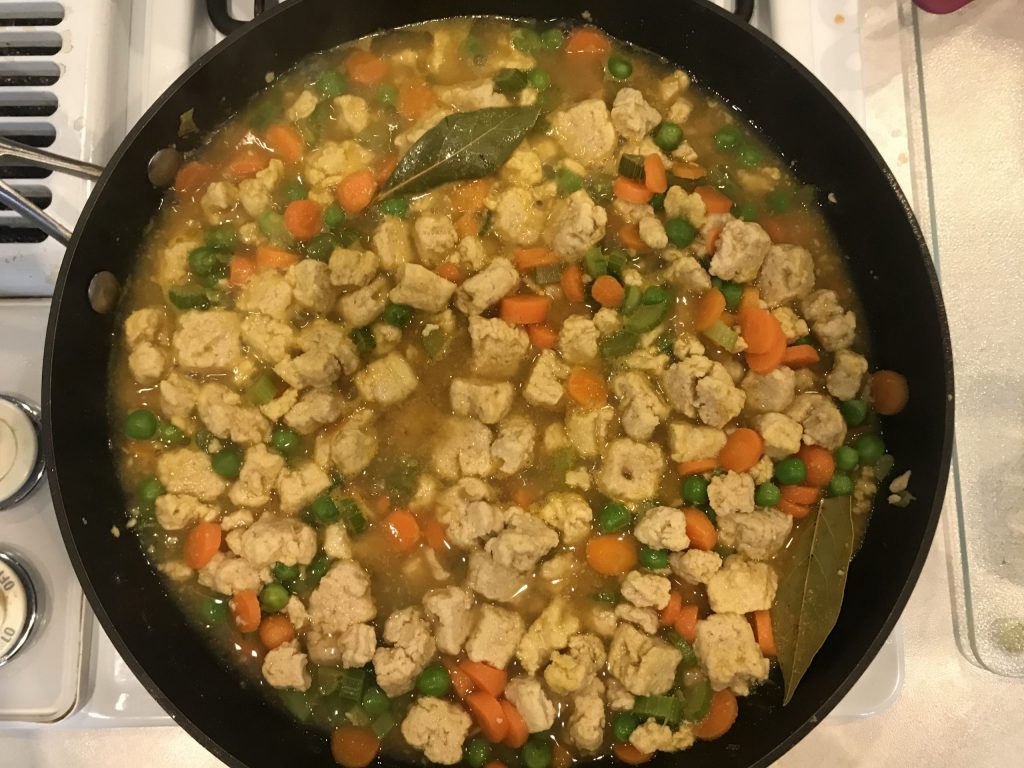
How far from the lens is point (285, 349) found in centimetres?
265

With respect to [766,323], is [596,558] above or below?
below

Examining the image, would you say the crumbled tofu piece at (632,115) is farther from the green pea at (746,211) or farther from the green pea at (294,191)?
the green pea at (294,191)

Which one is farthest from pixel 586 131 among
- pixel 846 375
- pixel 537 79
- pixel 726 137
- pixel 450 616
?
pixel 450 616

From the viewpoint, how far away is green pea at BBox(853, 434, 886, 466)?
2662 millimetres

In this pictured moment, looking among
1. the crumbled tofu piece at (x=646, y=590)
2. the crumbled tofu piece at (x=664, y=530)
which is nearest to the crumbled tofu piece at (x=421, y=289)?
the crumbled tofu piece at (x=664, y=530)

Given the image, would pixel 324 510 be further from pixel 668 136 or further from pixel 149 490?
pixel 668 136

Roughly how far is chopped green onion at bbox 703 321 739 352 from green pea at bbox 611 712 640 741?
3.99 feet

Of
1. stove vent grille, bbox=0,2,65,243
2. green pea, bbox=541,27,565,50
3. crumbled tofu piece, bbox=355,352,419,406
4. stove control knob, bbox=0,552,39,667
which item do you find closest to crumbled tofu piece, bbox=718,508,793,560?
crumbled tofu piece, bbox=355,352,419,406

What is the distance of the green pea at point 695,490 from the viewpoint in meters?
2.62

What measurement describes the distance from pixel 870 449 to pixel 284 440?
1.91 m

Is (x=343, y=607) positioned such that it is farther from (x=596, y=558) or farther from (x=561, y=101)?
(x=561, y=101)

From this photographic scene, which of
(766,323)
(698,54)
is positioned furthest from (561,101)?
(766,323)

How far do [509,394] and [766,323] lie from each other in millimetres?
877

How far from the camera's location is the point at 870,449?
2662mm
